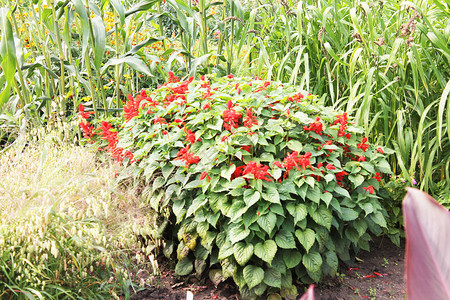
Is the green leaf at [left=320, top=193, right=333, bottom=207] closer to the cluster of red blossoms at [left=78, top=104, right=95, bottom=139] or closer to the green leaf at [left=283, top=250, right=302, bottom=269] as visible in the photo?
the green leaf at [left=283, top=250, right=302, bottom=269]

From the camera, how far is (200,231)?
1.98 metres

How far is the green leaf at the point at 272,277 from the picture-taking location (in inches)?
71.7

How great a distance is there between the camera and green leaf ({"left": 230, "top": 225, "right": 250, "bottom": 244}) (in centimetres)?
179

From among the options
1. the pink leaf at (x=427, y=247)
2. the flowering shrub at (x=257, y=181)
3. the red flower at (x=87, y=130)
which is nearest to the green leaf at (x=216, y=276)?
the flowering shrub at (x=257, y=181)

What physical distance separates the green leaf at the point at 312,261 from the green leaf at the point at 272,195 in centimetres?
34

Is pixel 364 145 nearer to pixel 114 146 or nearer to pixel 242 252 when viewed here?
pixel 242 252

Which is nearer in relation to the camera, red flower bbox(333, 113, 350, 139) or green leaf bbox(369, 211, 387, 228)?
green leaf bbox(369, 211, 387, 228)

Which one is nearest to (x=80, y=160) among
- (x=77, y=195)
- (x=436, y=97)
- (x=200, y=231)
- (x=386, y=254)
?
(x=77, y=195)

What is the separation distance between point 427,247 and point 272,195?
4.97 ft

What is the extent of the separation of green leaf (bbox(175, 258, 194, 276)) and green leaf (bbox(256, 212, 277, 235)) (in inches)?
22.1

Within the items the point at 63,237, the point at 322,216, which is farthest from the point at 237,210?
the point at 63,237

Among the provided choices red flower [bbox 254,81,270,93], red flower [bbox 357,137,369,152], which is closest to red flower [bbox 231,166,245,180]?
red flower [bbox 254,81,270,93]

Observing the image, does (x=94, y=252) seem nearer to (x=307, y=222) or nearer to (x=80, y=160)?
(x=80, y=160)

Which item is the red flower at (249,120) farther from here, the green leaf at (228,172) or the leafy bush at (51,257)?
the leafy bush at (51,257)
